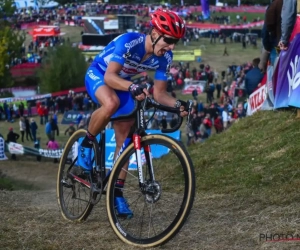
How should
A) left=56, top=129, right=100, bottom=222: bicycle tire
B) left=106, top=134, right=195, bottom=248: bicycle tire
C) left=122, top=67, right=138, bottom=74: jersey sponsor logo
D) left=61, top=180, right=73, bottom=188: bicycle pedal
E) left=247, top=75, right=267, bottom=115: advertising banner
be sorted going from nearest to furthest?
1. left=106, top=134, right=195, bottom=248: bicycle tire
2. left=122, top=67, right=138, bottom=74: jersey sponsor logo
3. left=56, top=129, right=100, bottom=222: bicycle tire
4. left=61, top=180, right=73, bottom=188: bicycle pedal
5. left=247, top=75, right=267, bottom=115: advertising banner

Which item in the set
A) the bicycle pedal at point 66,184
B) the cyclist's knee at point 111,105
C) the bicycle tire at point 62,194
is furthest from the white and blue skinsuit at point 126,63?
the bicycle pedal at point 66,184

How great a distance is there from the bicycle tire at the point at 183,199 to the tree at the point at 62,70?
4181cm

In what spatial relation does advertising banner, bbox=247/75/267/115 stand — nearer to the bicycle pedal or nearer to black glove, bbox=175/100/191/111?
the bicycle pedal

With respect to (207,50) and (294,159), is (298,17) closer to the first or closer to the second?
(294,159)

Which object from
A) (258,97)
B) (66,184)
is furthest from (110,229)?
(258,97)

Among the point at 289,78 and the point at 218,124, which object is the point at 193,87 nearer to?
the point at 218,124

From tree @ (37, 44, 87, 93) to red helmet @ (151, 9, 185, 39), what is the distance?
41.8m

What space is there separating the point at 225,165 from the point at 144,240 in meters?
3.43

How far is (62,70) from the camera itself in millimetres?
46562

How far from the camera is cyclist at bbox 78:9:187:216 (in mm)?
4734

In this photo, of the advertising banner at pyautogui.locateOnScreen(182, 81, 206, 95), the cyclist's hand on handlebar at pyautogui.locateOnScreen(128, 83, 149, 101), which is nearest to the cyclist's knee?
the cyclist's hand on handlebar at pyautogui.locateOnScreen(128, 83, 149, 101)

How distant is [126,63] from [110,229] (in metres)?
1.37

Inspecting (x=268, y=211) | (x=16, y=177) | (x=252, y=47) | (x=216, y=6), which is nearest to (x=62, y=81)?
(x=252, y=47)

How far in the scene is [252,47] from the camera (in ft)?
210
